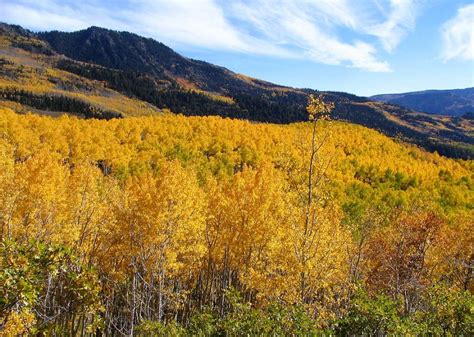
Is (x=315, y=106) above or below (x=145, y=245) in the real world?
above

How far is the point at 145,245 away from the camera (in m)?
23.6

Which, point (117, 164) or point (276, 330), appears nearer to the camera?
point (276, 330)

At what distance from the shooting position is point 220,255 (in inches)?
1510

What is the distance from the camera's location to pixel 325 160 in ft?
62.8

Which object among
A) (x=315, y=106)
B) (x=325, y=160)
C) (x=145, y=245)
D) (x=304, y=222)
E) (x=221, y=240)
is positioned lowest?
(x=221, y=240)

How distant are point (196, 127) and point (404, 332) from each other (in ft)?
507

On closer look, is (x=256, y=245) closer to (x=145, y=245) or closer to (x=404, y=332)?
(x=145, y=245)

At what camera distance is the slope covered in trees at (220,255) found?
44.4ft

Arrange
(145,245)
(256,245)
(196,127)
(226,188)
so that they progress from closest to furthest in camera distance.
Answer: (145,245), (256,245), (226,188), (196,127)

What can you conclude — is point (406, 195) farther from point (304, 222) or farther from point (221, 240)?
point (304, 222)

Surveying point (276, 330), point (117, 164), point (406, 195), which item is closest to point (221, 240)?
point (276, 330)

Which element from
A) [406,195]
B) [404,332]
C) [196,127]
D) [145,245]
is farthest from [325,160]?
[196,127]

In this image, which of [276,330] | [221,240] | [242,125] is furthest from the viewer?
[242,125]

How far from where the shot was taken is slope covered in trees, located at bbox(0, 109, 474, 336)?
1353cm
